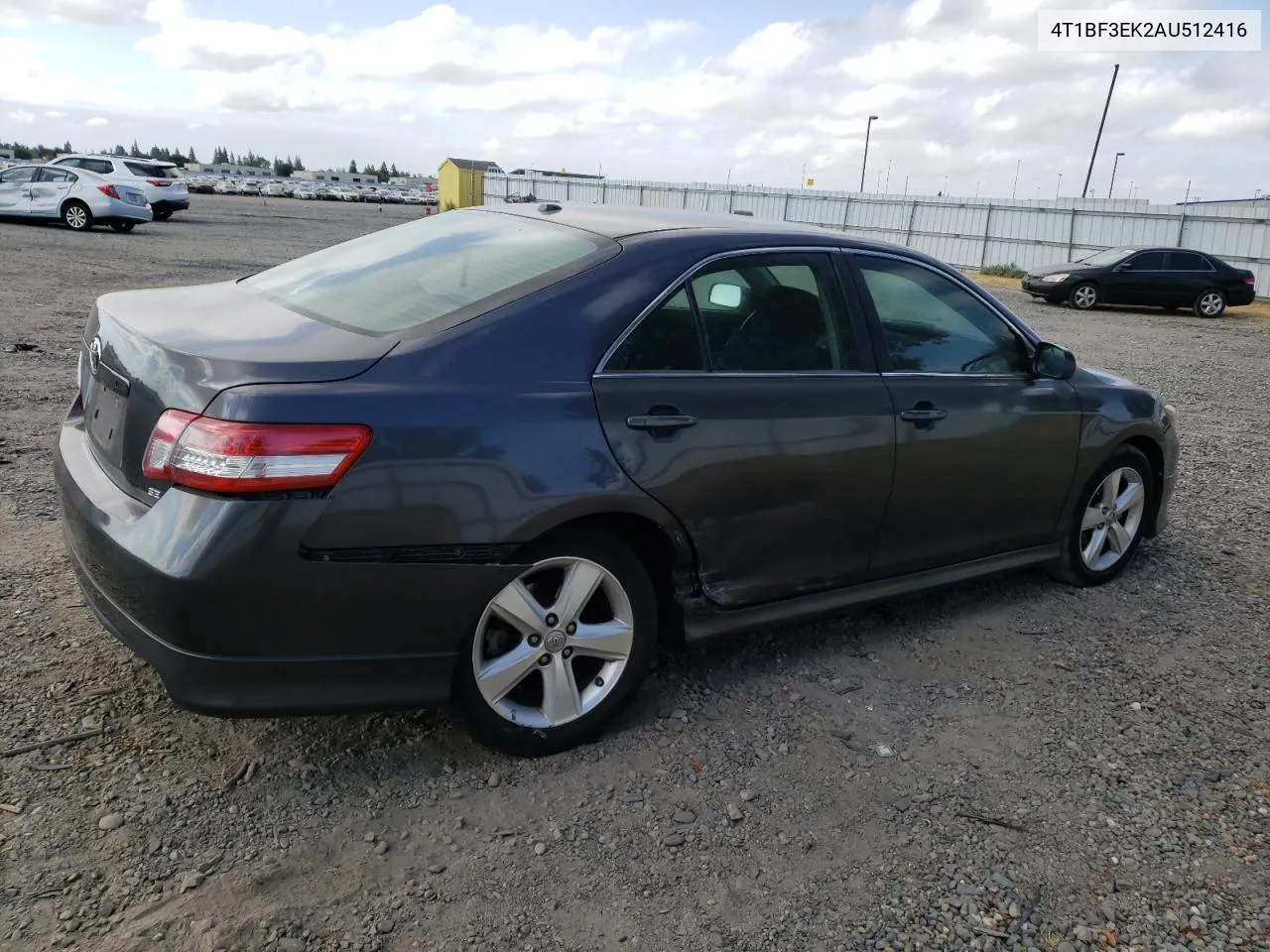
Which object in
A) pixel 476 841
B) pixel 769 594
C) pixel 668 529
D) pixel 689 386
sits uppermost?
pixel 689 386

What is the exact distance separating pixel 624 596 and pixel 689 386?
69 cm

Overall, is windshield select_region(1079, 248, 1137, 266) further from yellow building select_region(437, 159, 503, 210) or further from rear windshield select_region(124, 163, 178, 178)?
yellow building select_region(437, 159, 503, 210)


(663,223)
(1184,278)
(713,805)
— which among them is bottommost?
(713,805)

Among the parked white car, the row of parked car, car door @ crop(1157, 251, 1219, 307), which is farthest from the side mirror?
the row of parked car

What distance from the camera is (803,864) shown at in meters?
2.73

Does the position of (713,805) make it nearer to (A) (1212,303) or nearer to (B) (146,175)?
(A) (1212,303)

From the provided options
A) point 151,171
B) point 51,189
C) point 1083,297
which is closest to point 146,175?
point 151,171

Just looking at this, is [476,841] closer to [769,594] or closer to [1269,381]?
[769,594]

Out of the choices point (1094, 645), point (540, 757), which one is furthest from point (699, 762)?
point (1094, 645)

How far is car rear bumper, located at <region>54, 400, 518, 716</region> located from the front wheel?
21.4m

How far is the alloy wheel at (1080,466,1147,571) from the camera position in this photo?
15.7 ft

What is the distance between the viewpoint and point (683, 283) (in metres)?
3.29

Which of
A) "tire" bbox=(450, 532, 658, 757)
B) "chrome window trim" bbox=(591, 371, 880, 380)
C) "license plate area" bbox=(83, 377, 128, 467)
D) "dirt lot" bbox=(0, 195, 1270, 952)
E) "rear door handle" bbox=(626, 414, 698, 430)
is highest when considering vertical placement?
"chrome window trim" bbox=(591, 371, 880, 380)

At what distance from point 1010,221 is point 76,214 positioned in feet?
83.8
